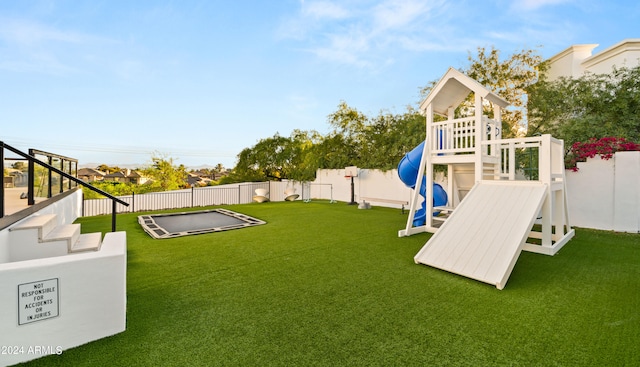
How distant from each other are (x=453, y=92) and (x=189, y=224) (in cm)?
787

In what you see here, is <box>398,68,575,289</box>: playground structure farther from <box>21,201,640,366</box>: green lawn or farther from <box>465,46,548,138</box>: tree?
<box>465,46,548,138</box>: tree

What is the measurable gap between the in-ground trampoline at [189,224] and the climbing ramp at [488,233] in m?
5.09

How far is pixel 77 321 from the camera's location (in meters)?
2.13

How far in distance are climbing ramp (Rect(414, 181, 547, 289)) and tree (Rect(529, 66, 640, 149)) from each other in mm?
5703

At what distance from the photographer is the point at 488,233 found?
4.03 m

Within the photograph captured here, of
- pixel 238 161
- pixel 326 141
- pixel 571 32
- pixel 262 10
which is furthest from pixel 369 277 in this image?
pixel 238 161

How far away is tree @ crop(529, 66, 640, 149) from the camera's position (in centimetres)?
797

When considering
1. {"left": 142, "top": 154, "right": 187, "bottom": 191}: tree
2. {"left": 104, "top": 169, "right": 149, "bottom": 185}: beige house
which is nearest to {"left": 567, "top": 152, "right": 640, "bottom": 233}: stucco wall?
{"left": 142, "top": 154, "right": 187, "bottom": 191}: tree

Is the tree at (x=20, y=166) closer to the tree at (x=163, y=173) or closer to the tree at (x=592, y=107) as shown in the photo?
the tree at (x=592, y=107)

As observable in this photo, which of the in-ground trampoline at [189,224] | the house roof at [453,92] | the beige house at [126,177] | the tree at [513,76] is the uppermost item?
the tree at [513,76]

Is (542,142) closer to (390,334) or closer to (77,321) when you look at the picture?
(390,334)

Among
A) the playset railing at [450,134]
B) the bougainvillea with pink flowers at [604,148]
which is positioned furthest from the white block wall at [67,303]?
the bougainvillea with pink flowers at [604,148]

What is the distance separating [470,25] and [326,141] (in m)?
9.15

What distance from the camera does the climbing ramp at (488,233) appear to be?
3.51 meters
